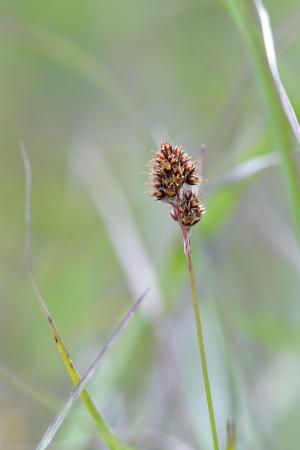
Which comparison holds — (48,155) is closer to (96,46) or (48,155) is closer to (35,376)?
(96,46)

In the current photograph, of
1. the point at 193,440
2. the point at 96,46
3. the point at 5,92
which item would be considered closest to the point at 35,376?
the point at 193,440

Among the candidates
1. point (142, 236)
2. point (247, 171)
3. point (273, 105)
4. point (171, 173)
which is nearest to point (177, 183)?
point (171, 173)

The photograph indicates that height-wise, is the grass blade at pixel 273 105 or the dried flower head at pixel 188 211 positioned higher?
the grass blade at pixel 273 105

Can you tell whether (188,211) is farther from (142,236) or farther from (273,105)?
(142,236)

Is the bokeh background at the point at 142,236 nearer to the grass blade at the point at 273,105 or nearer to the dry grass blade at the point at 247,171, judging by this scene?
the dry grass blade at the point at 247,171

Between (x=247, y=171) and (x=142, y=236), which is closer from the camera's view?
(x=247, y=171)

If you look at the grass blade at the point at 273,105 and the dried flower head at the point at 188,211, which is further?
the grass blade at the point at 273,105

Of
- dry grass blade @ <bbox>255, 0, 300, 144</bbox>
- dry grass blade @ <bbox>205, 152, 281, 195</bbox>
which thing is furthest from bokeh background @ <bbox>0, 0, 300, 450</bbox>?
dry grass blade @ <bbox>255, 0, 300, 144</bbox>

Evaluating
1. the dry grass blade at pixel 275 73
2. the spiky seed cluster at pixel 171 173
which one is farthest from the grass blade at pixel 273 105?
A: the spiky seed cluster at pixel 171 173
